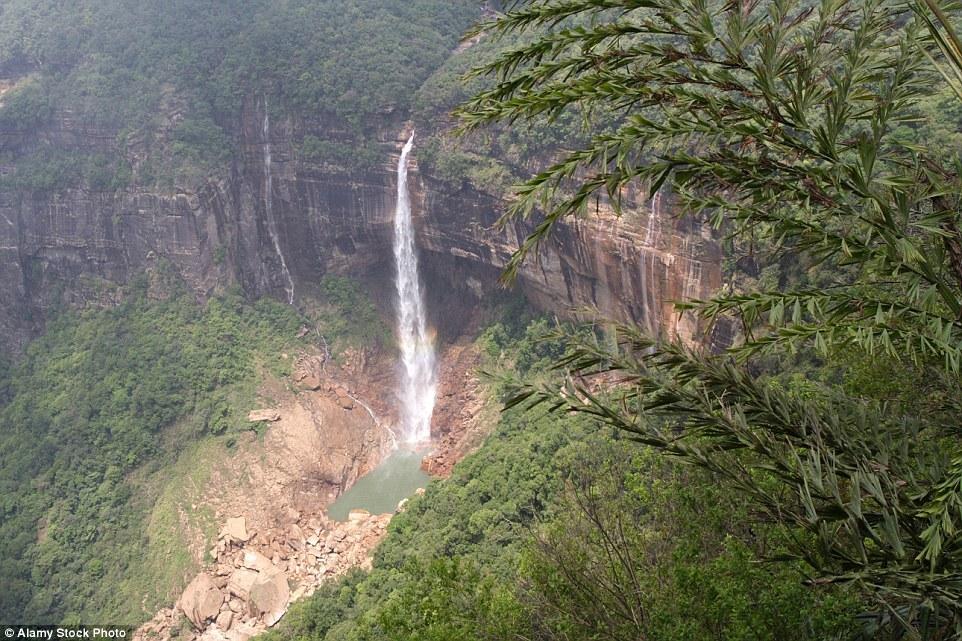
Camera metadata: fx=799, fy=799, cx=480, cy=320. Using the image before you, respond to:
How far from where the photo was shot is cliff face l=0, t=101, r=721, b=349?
29.3 metres

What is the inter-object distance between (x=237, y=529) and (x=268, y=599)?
3174 mm

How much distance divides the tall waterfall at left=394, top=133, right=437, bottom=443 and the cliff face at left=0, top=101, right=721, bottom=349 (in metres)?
Answer: 0.46

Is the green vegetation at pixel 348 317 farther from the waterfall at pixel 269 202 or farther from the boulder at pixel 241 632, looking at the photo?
the boulder at pixel 241 632

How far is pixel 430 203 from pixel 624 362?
1046 inches

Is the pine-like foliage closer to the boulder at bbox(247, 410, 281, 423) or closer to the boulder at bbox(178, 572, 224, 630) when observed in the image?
the boulder at bbox(178, 572, 224, 630)

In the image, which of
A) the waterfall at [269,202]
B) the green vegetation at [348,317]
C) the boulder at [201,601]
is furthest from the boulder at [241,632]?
the waterfall at [269,202]

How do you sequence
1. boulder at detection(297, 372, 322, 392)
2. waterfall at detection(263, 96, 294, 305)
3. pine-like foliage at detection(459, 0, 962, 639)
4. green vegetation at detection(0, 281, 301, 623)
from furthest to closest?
1. waterfall at detection(263, 96, 294, 305)
2. boulder at detection(297, 372, 322, 392)
3. green vegetation at detection(0, 281, 301, 623)
4. pine-like foliage at detection(459, 0, 962, 639)

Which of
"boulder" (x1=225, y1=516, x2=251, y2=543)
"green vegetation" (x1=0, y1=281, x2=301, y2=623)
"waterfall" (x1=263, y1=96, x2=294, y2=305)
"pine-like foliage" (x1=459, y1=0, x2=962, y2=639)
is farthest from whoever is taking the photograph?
"waterfall" (x1=263, y1=96, x2=294, y2=305)

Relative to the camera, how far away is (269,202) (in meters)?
32.3

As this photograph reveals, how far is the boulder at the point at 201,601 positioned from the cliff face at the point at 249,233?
41.0 ft

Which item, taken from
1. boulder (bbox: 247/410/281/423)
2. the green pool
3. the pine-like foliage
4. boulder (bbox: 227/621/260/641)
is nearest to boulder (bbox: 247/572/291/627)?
boulder (bbox: 227/621/260/641)

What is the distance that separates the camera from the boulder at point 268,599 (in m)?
21.4

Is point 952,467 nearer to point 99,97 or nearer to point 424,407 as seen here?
point 424,407

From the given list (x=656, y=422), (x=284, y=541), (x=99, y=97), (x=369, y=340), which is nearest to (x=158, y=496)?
(x=284, y=541)
